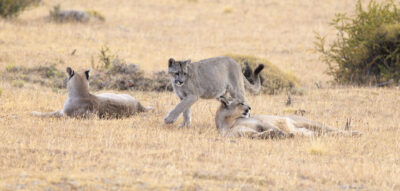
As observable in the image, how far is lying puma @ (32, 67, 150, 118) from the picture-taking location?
37.5 feet

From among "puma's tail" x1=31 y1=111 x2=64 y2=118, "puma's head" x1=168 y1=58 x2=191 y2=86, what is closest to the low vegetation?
"puma's tail" x1=31 y1=111 x2=64 y2=118

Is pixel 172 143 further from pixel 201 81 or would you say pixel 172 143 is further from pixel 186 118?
pixel 201 81

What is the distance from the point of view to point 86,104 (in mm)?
11477

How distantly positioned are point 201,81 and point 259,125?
1.53 metres

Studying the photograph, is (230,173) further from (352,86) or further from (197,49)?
(197,49)

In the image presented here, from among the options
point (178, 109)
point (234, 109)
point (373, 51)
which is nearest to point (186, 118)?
point (178, 109)

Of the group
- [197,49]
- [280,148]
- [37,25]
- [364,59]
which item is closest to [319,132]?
[280,148]

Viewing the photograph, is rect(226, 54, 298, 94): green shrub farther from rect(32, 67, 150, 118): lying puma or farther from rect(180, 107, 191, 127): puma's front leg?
rect(180, 107, 191, 127): puma's front leg

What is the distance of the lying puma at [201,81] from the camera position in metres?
10.6

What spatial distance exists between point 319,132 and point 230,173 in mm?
3520

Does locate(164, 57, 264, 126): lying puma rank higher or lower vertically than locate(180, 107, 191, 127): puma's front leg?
higher

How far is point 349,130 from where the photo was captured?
10.9 meters

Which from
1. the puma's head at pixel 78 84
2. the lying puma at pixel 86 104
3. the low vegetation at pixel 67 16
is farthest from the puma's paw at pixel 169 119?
the low vegetation at pixel 67 16

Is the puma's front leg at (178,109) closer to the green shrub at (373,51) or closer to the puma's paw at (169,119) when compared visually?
the puma's paw at (169,119)
